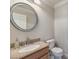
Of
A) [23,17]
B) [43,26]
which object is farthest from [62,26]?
[23,17]

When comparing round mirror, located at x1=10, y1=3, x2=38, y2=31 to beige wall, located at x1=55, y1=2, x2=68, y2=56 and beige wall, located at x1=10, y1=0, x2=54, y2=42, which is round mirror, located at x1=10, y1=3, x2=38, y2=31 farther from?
beige wall, located at x1=55, y1=2, x2=68, y2=56

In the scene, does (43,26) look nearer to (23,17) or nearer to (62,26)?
(62,26)

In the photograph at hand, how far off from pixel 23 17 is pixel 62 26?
→ 166 centimetres

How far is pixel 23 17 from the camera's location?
90.7 inches

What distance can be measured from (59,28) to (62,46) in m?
0.67

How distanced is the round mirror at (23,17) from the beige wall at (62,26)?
1151 mm

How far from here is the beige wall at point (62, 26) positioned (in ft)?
10.8

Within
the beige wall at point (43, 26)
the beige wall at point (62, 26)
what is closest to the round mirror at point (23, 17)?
the beige wall at point (43, 26)

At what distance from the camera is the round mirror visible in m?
2.05

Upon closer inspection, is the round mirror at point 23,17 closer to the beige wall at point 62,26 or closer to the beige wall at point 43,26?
the beige wall at point 43,26

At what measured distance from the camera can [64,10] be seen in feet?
11.0
